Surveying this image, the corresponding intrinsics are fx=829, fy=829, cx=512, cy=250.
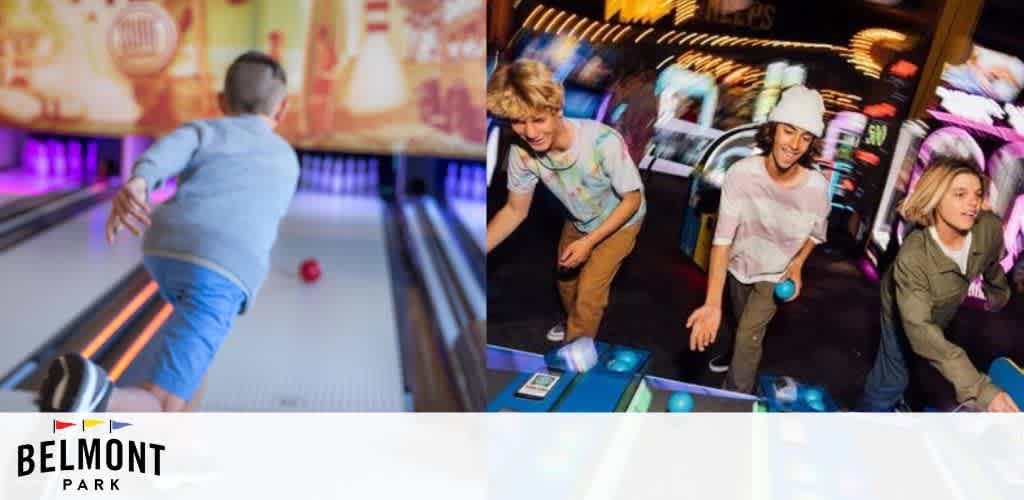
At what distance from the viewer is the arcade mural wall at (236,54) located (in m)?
2.41

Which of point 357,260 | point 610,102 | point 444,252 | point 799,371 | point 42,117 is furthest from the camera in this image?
point 444,252

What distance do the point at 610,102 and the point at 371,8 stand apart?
0.83 m

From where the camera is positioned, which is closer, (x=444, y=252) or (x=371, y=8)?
(x=371, y=8)

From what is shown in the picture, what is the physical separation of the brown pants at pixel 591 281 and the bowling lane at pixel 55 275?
134 centimetres

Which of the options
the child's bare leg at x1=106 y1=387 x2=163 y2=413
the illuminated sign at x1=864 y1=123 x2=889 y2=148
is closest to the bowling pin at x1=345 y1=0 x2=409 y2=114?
the child's bare leg at x1=106 y1=387 x2=163 y2=413

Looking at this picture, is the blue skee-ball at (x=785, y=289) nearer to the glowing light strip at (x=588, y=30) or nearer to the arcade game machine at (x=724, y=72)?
the arcade game machine at (x=724, y=72)

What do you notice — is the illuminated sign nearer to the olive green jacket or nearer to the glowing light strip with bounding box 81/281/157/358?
the olive green jacket

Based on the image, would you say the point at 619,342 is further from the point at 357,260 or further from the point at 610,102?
the point at 357,260
